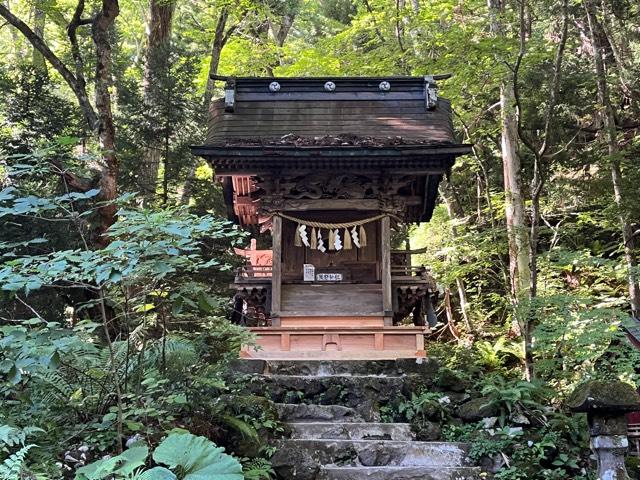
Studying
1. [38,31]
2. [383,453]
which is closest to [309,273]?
[383,453]

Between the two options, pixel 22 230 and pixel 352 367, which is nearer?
pixel 352 367

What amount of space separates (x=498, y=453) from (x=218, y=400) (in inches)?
122

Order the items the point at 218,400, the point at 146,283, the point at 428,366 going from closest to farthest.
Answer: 1. the point at 146,283
2. the point at 218,400
3. the point at 428,366

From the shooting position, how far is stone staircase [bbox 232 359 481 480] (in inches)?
222

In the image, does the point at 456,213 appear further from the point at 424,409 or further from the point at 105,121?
the point at 424,409

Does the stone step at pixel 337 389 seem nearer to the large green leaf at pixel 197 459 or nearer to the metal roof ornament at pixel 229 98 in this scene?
the large green leaf at pixel 197 459

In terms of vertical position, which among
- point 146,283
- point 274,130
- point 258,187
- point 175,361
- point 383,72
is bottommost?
point 175,361

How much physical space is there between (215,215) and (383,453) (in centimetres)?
884

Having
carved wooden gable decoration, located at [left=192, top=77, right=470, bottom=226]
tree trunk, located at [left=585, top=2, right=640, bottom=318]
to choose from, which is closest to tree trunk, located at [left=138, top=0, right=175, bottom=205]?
carved wooden gable decoration, located at [left=192, top=77, right=470, bottom=226]

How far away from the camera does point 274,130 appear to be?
10359 mm

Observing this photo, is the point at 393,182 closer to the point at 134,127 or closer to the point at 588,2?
the point at 588,2

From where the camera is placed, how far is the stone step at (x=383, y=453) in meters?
5.98

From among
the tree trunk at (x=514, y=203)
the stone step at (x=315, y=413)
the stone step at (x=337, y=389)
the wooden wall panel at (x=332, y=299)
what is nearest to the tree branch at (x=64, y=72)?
the wooden wall panel at (x=332, y=299)

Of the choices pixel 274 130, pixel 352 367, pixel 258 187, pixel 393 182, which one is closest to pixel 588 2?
pixel 393 182
